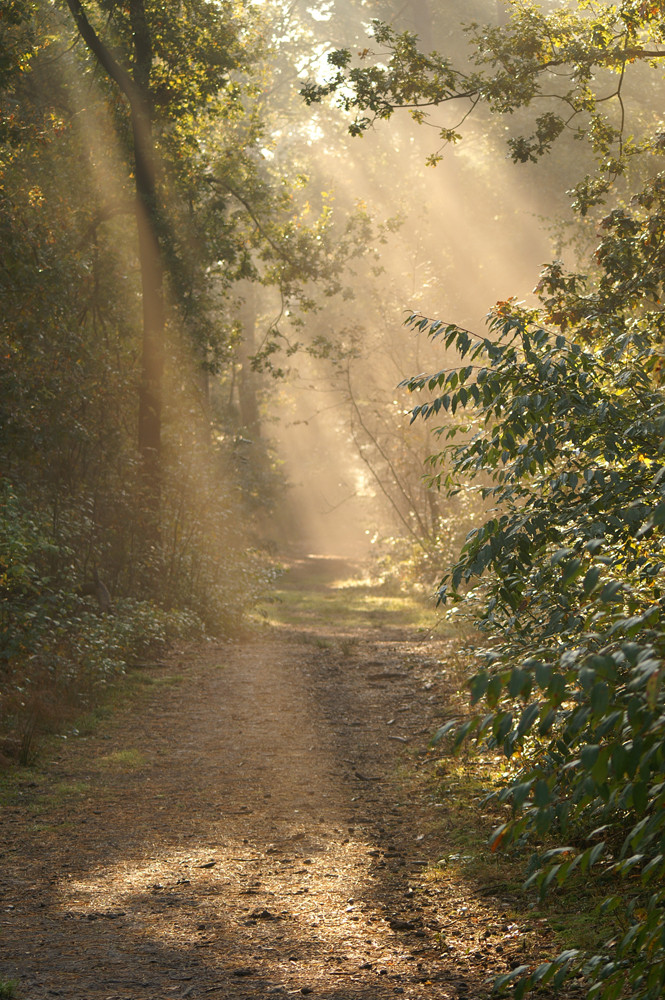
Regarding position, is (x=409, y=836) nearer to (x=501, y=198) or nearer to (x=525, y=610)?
(x=525, y=610)

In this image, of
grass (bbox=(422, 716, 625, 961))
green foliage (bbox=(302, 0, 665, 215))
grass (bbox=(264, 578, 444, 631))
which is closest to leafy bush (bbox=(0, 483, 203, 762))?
grass (bbox=(422, 716, 625, 961))

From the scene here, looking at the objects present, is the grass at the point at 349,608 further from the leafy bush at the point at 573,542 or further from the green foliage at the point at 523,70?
the leafy bush at the point at 573,542

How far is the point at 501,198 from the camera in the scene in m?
32.1

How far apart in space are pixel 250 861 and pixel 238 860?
0.08 m

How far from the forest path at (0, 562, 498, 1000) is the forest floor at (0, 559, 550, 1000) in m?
0.01

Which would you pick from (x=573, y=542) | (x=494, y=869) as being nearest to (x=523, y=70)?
(x=573, y=542)

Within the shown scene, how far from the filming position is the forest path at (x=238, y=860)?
4164 millimetres

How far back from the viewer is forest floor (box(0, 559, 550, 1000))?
13.7 ft

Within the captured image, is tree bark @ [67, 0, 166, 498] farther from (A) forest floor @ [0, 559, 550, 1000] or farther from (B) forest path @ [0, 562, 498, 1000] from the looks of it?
(B) forest path @ [0, 562, 498, 1000]

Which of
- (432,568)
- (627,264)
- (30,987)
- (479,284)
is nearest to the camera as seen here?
(30,987)

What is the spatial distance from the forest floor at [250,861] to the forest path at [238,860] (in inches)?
0.6

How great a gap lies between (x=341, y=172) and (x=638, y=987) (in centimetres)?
3987

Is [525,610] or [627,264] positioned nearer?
[525,610]

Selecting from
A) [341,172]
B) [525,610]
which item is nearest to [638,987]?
[525,610]
